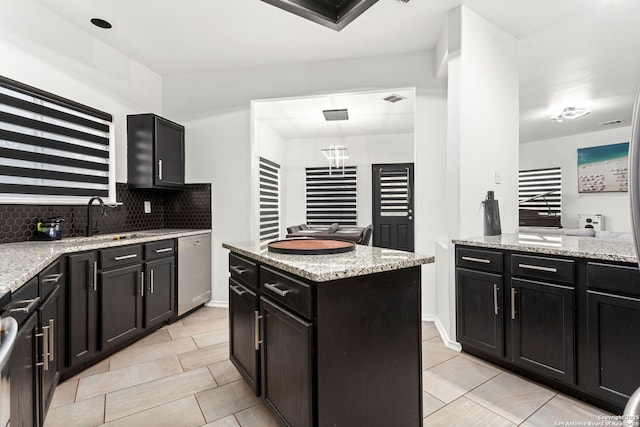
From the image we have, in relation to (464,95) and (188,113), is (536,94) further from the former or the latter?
(188,113)

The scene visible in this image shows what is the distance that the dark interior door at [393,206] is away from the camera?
628cm

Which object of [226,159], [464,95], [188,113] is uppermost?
[188,113]

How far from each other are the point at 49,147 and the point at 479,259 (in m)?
3.47

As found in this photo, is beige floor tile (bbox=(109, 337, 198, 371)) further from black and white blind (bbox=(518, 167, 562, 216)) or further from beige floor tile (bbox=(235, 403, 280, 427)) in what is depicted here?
black and white blind (bbox=(518, 167, 562, 216))

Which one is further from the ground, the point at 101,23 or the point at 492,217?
the point at 101,23

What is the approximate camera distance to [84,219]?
300cm

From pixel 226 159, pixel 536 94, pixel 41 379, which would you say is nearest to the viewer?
pixel 41 379

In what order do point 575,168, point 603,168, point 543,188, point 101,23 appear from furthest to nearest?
point 543,188, point 575,168, point 603,168, point 101,23

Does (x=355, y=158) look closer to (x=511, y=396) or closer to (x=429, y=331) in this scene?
(x=429, y=331)

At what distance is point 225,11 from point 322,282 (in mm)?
2605

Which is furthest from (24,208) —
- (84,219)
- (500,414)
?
(500,414)

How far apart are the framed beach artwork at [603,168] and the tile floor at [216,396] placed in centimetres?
596

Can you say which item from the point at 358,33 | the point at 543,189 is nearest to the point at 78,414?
the point at 358,33

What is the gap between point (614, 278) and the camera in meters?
1.73
